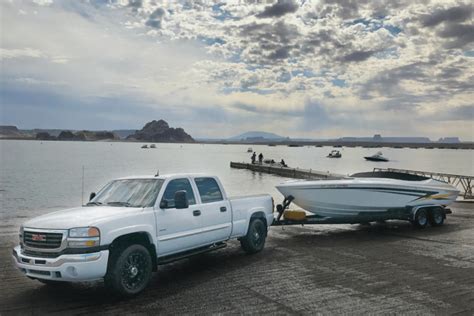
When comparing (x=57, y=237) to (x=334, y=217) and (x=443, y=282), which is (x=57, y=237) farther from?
(x=334, y=217)

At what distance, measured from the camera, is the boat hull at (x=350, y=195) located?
13102 millimetres

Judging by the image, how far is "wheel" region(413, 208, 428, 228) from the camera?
1404 cm

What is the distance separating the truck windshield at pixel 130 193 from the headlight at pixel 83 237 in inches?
49.9

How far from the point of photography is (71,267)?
649cm

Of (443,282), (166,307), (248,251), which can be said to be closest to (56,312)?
(166,307)

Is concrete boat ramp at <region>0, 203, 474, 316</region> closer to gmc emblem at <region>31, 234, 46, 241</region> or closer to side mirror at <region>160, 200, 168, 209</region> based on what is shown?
gmc emblem at <region>31, 234, 46, 241</region>

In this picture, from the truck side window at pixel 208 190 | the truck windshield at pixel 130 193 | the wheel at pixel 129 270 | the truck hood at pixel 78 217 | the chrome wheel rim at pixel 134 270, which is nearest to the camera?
the truck hood at pixel 78 217

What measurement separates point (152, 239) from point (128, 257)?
1.93 feet

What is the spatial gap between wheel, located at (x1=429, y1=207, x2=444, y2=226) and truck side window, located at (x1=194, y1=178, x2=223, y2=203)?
839 centimetres

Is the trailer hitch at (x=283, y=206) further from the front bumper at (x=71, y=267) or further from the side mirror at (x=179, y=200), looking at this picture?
the front bumper at (x=71, y=267)

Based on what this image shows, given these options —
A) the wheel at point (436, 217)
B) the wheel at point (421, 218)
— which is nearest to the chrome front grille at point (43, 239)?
the wheel at point (421, 218)

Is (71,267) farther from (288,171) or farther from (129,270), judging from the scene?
(288,171)

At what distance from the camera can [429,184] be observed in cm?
1434

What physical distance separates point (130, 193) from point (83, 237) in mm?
1797
